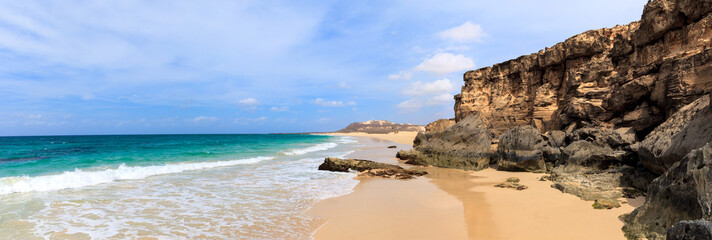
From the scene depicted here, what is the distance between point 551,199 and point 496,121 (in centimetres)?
1833

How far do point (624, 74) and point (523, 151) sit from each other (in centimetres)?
624

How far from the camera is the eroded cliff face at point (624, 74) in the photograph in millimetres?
10079

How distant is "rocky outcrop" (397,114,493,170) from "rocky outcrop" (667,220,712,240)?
438 inches

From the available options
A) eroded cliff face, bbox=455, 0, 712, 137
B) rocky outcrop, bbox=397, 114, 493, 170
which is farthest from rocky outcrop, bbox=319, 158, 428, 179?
eroded cliff face, bbox=455, 0, 712, 137

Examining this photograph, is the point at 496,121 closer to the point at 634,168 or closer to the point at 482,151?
the point at 482,151

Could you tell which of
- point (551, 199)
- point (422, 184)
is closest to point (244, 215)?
point (422, 184)

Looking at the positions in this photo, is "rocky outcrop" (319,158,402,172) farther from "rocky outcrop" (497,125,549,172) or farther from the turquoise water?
the turquoise water

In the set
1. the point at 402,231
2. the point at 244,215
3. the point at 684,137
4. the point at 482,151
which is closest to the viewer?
the point at 402,231

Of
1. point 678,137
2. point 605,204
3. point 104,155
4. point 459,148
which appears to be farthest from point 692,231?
point 104,155

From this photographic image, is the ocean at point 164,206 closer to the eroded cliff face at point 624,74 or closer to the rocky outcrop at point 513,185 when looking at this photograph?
the rocky outcrop at point 513,185

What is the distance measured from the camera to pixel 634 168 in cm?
860

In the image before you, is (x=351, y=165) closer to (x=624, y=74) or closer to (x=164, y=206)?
(x=164, y=206)

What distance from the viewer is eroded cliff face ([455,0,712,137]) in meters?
10.1

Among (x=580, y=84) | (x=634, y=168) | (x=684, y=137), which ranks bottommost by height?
(x=634, y=168)
